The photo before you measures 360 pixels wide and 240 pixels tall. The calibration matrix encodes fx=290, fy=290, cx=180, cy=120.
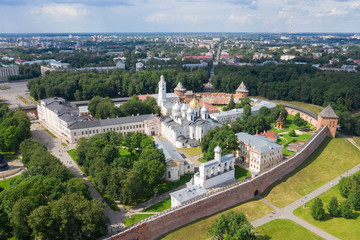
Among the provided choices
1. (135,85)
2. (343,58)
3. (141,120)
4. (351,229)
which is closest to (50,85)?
(135,85)

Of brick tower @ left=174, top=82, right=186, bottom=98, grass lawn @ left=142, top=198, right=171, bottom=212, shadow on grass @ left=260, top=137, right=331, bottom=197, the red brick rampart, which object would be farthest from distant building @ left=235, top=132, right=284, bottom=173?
brick tower @ left=174, top=82, right=186, bottom=98

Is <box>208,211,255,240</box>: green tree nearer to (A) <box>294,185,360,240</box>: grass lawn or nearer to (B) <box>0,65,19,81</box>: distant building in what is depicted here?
(A) <box>294,185,360,240</box>: grass lawn

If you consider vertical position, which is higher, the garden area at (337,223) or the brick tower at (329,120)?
the brick tower at (329,120)

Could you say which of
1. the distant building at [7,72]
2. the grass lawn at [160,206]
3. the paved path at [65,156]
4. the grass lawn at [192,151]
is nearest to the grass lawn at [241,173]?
the grass lawn at [192,151]

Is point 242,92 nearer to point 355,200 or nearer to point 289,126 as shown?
point 289,126

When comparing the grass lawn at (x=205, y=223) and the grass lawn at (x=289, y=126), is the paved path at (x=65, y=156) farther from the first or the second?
the grass lawn at (x=289, y=126)

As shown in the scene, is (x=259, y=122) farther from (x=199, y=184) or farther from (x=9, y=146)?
(x=9, y=146)
